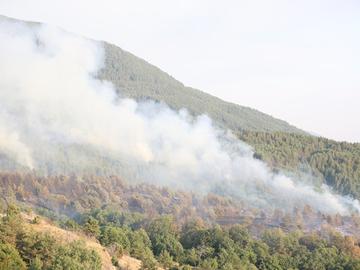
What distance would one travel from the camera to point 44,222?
57.4 m

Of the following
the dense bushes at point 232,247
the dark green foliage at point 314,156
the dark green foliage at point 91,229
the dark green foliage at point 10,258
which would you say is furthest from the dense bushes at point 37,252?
the dark green foliage at point 314,156

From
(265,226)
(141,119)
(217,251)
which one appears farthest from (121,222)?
(141,119)

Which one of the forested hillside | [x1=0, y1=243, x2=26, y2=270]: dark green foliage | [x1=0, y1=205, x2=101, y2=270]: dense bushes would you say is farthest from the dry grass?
[x1=0, y1=243, x2=26, y2=270]: dark green foliage

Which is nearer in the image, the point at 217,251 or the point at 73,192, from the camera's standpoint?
the point at 217,251

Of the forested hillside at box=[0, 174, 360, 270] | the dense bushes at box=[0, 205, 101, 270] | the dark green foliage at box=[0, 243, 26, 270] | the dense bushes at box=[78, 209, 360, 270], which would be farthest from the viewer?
the dense bushes at box=[78, 209, 360, 270]

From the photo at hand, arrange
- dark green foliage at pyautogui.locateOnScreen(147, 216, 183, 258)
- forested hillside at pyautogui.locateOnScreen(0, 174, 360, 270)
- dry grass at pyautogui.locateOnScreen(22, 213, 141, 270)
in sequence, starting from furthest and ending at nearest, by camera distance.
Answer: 1. dark green foliage at pyautogui.locateOnScreen(147, 216, 183, 258)
2. dry grass at pyautogui.locateOnScreen(22, 213, 141, 270)
3. forested hillside at pyautogui.locateOnScreen(0, 174, 360, 270)

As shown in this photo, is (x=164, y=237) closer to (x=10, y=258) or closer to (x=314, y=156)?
(x=10, y=258)

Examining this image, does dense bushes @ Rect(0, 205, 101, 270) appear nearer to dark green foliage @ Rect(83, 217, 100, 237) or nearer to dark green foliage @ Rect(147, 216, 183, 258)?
dark green foliage @ Rect(83, 217, 100, 237)

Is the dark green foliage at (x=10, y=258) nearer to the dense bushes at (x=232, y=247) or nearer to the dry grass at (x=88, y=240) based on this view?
the dry grass at (x=88, y=240)

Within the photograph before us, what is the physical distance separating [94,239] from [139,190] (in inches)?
3219

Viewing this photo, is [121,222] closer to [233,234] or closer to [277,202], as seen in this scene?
[233,234]

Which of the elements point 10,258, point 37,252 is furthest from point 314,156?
point 10,258

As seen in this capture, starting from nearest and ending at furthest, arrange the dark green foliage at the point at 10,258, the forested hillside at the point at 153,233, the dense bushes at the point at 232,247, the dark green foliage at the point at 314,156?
the dark green foliage at the point at 10,258
the forested hillside at the point at 153,233
the dense bushes at the point at 232,247
the dark green foliage at the point at 314,156

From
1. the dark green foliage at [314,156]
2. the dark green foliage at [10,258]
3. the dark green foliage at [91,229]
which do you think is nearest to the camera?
the dark green foliage at [10,258]
